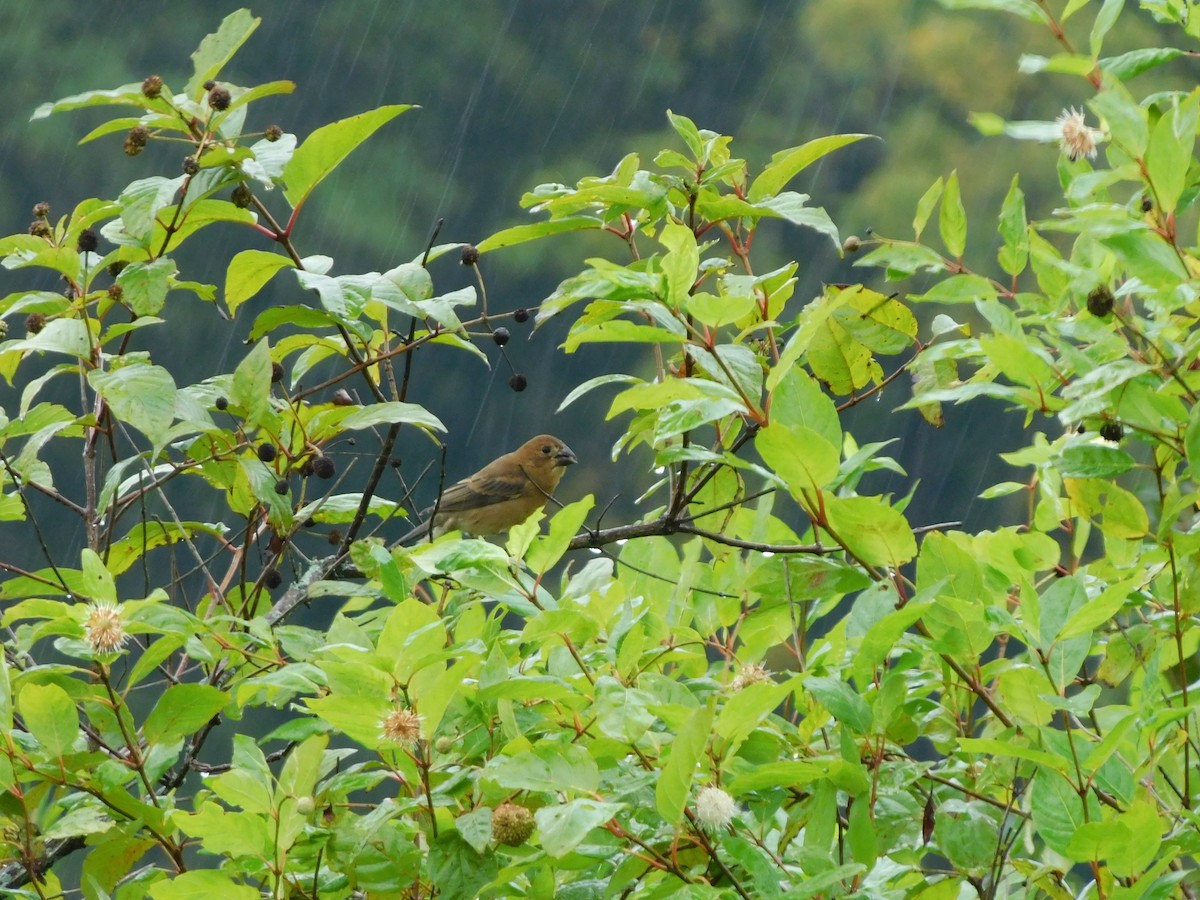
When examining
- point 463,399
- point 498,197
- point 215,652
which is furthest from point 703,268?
point 498,197

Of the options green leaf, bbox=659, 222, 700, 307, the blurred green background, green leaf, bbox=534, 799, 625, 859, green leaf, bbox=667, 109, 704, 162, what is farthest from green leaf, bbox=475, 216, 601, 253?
the blurred green background

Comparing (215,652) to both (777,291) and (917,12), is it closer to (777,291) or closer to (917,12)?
(777,291)

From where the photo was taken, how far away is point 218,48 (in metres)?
1.79

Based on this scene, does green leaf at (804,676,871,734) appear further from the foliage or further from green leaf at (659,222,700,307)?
green leaf at (659,222,700,307)

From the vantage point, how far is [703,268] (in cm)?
196

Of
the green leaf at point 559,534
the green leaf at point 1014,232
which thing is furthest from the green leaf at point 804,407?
the green leaf at point 1014,232

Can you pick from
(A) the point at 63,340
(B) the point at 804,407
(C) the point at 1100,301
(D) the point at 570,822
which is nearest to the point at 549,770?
(D) the point at 570,822

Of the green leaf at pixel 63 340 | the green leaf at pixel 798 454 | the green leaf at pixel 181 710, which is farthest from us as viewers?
the green leaf at pixel 63 340

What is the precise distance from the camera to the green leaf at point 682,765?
1.10 metres

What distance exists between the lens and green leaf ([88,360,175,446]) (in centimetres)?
164

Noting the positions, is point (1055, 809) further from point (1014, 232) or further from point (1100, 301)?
point (1014, 232)

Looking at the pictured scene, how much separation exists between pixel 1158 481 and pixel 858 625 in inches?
12.6

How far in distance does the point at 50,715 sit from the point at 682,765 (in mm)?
679

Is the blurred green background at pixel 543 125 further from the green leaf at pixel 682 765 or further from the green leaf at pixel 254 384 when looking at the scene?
the green leaf at pixel 682 765
